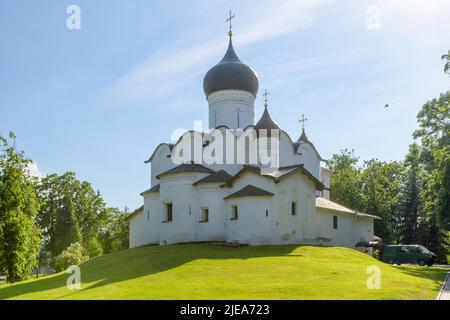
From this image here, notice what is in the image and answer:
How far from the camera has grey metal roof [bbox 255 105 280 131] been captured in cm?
3728

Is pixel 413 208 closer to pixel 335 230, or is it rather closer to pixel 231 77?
pixel 335 230

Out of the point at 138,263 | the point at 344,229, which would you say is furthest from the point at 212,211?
the point at 344,229

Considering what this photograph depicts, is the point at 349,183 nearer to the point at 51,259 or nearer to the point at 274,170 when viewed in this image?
A: the point at 274,170

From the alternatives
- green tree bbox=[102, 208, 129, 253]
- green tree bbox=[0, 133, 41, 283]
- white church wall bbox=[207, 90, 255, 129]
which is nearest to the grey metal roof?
white church wall bbox=[207, 90, 255, 129]

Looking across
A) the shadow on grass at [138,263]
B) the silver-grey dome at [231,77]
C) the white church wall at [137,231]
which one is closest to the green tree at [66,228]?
the white church wall at [137,231]

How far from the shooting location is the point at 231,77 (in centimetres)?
3972

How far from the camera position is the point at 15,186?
1148 inches

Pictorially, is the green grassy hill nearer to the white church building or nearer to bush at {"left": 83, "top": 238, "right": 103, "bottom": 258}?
the white church building

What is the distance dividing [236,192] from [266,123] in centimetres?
679

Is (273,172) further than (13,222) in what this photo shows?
Yes

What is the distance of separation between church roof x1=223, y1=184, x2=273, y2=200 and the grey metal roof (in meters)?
5.87

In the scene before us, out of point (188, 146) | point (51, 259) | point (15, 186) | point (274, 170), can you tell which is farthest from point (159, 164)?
point (51, 259)

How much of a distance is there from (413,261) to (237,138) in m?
14.4

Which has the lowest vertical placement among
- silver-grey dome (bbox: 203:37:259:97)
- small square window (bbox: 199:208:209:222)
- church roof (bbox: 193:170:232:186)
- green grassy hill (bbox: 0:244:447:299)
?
green grassy hill (bbox: 0:244:447:299)
